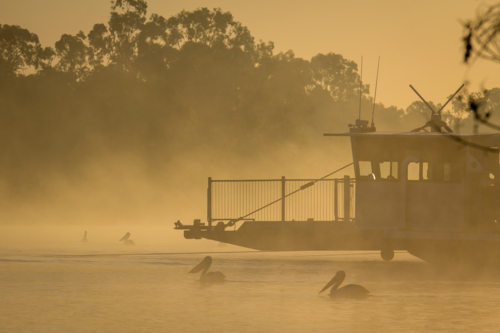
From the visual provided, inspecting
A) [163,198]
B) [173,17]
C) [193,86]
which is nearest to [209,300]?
[163,198]

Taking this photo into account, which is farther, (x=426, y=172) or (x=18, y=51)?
(x=18, y=51)

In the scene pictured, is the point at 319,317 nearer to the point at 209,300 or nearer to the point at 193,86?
the point at 209,300

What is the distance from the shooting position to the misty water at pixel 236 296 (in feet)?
46.8

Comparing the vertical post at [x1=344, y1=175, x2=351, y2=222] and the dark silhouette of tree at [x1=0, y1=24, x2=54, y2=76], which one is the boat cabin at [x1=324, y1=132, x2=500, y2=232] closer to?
the vertical post at [x1=344, y1=175, x2=351, y2=222]

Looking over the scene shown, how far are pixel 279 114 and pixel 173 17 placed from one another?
21975mm

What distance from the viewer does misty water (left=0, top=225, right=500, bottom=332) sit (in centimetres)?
1427

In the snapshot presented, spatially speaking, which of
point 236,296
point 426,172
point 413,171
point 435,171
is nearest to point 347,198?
point 413,171

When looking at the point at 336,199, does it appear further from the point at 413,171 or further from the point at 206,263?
the point at 206,263

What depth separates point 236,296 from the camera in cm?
1819

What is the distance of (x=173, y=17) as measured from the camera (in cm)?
10219

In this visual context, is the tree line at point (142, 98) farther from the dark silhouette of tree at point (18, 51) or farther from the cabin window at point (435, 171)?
the cabin window at point (435, 171)

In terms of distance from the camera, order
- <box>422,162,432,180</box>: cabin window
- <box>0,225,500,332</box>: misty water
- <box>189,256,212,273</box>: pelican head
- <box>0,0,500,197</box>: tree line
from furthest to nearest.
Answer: <box>0,0,500,197</box>: tree line
<box>422,162,432,180</box>: cabin window
<box>189,256,212,273</box>: pelican head
<box>0,225,500,332</box>: misty water

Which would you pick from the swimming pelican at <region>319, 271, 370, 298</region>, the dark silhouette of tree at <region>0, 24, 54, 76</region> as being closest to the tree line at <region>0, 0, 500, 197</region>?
the dark silhouette of tree at <region>0, 24, 54, 76</region>

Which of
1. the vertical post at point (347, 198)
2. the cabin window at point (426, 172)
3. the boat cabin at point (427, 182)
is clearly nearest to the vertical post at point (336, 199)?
the vertical post at point (347, 198)
